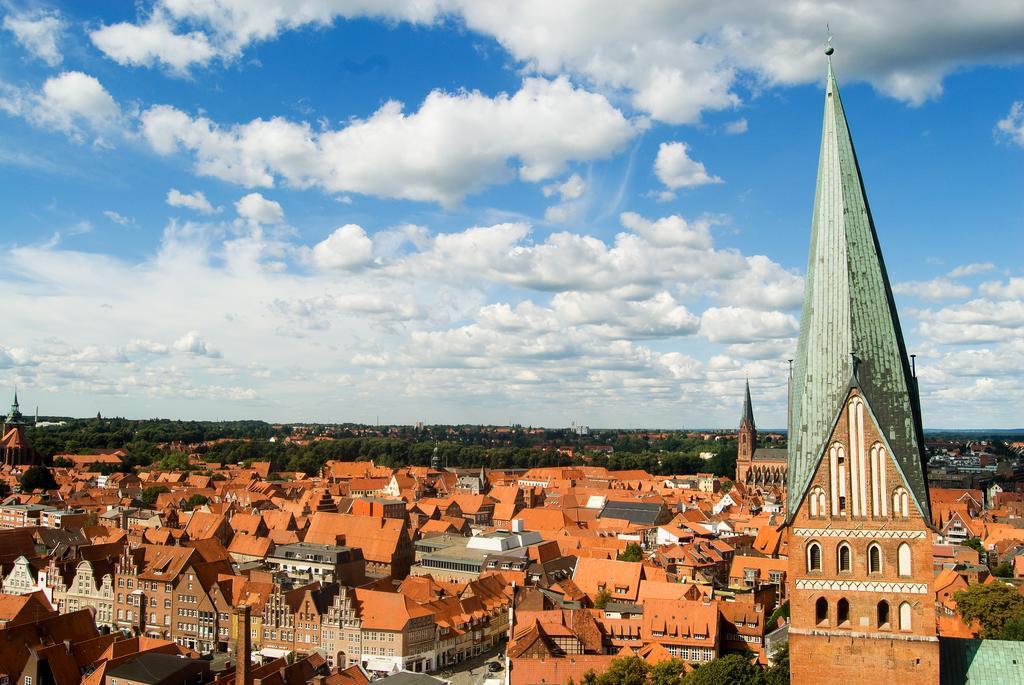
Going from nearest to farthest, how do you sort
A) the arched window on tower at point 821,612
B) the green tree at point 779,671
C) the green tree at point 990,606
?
the arched window on tower at point 821,612 < the green tree at point 779,671 < the green tree at point 990,606

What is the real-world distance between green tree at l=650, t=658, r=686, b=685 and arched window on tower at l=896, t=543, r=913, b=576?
108 ft

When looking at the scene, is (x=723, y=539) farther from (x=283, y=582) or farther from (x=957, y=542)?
(x=283, y=582)

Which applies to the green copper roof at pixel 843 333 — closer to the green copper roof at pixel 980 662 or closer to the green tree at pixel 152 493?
the green copper roof at pixel 980 662

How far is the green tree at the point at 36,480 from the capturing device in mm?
173875

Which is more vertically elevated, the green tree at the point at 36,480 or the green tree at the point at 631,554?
the green tree at the point at 36,480

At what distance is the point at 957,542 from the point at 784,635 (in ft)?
251

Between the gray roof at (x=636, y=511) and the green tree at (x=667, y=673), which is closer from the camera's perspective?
the green tree at (x=667, y=673)

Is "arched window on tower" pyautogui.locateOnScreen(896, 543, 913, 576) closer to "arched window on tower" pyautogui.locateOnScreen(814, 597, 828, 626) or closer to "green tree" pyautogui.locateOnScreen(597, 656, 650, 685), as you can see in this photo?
"arched window on tower" pyautogui.locateOnScreen(814, 597, 828, 626)

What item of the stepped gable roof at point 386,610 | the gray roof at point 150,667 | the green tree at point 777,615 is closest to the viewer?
the gray roof at point 150,667

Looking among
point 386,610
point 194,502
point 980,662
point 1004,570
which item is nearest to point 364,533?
point 386,610

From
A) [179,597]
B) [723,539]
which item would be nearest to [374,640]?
[179,597]

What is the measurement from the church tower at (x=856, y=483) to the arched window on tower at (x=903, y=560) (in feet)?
0.10

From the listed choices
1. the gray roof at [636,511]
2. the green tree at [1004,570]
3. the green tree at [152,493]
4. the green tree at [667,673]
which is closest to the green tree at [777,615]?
the green tree at [667,673]

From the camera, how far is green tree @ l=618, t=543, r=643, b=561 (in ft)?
345
